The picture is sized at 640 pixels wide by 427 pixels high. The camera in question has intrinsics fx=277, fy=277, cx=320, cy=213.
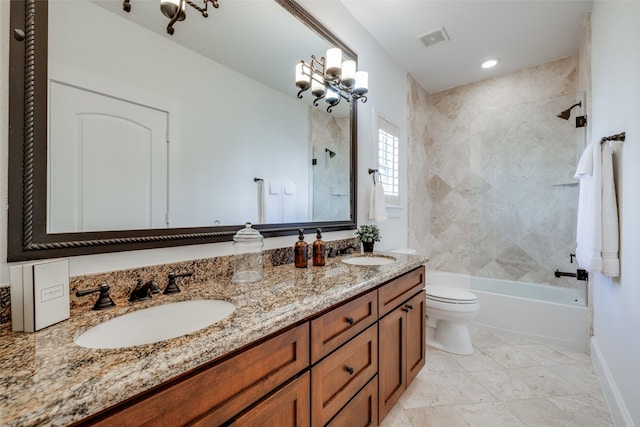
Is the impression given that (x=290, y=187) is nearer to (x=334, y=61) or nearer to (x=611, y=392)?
(x=334, y=61)

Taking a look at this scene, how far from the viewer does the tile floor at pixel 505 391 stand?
1528 mm

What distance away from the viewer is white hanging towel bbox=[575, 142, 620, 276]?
4.89ft

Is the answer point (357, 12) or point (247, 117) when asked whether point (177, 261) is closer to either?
point (247, 117)

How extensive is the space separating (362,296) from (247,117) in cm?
102

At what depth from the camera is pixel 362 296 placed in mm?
1191

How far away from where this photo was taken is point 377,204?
2.22 metres

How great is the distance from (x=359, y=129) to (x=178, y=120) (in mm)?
1424

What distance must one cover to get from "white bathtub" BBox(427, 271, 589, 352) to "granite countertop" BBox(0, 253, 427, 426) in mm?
2355

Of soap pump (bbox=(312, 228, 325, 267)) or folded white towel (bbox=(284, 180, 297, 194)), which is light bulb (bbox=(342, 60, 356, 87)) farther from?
soap pump (bbox=(312, 228, 325, 267))

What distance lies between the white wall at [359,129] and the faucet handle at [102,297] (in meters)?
0.07

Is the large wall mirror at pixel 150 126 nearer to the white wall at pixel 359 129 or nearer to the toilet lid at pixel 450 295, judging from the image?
the white wall at pixel 359 129

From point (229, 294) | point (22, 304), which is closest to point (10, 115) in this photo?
point (22, 304)

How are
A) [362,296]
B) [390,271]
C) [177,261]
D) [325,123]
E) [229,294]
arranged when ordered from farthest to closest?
[325,123] < [390,271] < [362,296] < [177,261] < [229,294]

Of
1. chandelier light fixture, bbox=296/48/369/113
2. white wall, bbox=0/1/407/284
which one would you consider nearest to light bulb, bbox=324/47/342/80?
chandelier light fixture, bbox=296/48/369/113
